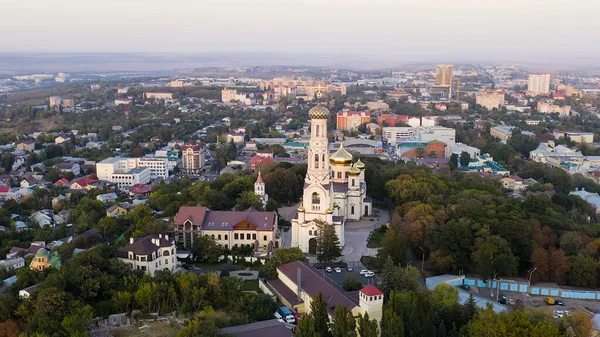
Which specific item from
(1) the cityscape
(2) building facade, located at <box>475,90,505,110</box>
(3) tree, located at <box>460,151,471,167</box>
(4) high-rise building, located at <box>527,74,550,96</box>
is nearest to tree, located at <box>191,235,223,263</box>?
(1) the cityscape

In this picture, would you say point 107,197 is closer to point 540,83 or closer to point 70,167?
point 70,167

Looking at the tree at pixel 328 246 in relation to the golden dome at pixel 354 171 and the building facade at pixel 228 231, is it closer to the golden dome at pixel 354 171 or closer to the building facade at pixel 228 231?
the building facade at pixel 228 231

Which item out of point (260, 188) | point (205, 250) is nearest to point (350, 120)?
point (260, 188)

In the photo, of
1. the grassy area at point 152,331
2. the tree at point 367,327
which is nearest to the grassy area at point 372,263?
the tree at point 367,327

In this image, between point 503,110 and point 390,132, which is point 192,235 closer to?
point 390,132

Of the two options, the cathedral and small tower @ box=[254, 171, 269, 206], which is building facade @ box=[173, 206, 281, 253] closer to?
the cathedral

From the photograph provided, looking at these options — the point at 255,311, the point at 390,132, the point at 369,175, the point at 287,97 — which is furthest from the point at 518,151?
the point at 287,97
